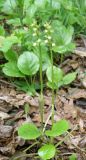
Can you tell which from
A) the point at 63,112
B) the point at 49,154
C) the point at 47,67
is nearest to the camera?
the point at 49,154

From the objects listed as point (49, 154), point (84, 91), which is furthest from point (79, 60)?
point (49, 154)

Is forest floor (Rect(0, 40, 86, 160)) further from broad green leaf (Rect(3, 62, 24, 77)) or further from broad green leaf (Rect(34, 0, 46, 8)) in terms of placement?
broad green leaf (Rect(34, 0, 46, 8))

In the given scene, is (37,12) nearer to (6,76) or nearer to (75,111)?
(6,76)

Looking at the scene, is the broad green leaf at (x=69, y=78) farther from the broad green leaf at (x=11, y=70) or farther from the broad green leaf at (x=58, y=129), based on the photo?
the broad green leaf at (x=58, y=129)

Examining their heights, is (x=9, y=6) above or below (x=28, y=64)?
above

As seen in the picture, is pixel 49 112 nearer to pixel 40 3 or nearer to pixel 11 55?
pixel 11 55

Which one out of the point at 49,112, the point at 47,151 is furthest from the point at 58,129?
the point at 49,112
